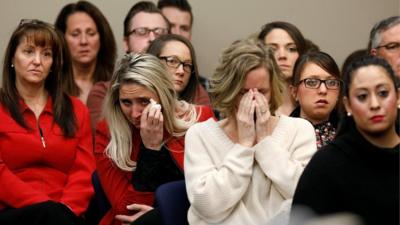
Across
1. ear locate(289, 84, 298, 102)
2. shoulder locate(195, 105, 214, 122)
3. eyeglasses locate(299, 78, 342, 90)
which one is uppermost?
eyeglasses locate(299, 78, 342, 90)

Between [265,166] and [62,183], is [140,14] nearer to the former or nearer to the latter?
[62,183]

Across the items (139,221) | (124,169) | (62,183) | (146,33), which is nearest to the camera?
(139,221)

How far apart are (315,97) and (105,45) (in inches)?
53.6

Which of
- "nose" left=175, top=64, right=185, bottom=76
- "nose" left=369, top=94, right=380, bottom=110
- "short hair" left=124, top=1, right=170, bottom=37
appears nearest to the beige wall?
"short hair" left=124, top=1, right=170, bottom=37

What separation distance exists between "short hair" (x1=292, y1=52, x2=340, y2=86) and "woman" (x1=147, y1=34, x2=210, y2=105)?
18.4 inches

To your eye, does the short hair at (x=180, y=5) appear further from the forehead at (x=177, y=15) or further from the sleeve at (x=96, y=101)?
the sleeve at (x=96, y=101)

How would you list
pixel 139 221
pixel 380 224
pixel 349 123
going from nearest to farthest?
1. pixel 380 224
2. pixel 349 123
3. pixel 139 221

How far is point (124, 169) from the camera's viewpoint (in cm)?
295

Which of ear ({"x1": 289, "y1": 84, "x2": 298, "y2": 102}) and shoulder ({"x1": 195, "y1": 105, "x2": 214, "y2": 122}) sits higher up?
ear ({"x1": 289, "y1": 84, "x2": 298, "y2": 102})

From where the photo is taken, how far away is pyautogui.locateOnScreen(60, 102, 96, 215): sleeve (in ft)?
10.4

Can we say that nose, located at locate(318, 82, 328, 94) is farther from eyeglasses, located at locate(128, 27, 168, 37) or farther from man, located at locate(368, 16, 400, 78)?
eyeglasses, located at locate(128, 27, 168, 37)

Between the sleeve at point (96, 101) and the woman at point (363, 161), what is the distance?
159cm

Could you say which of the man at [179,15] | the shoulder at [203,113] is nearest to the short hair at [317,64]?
the shoulder at [203,113]

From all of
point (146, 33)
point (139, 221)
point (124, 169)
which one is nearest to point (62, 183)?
point (124, 169)
